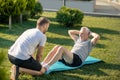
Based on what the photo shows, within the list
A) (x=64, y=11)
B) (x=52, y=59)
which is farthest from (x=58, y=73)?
(x=64, y=11)

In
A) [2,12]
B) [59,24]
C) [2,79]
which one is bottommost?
[59,24]

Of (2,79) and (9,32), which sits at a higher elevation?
(2,79)

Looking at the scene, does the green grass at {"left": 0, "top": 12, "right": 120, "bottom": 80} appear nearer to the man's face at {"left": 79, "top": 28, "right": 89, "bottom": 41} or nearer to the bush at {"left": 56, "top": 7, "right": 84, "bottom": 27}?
the bush at {"left": 56, "top": 7, "right": 84, "bottom": 27}

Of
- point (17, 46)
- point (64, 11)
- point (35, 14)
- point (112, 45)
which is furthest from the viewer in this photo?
point (35, 14)

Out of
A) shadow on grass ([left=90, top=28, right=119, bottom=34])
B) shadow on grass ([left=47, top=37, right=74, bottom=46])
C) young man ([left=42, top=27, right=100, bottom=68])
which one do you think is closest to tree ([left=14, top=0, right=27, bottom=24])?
shadow on grass ([left=47, top=37, right=74, bottom=46])

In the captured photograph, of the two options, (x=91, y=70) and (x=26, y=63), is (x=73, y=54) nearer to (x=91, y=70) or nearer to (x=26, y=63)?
(x=91, y=70)

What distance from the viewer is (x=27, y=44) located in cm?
598

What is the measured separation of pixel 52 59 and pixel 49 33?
17.0 ft

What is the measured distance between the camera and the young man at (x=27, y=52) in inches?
232

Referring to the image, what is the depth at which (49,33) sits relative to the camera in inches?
456

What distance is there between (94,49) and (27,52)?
Answer: 361 cm

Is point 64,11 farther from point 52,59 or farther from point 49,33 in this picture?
point 52,59

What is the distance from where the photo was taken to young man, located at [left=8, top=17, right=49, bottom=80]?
232 inches

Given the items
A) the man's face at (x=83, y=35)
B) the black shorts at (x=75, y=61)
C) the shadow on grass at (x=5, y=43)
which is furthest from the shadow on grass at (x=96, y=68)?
the shadow on grass at (x=5, y=43)
